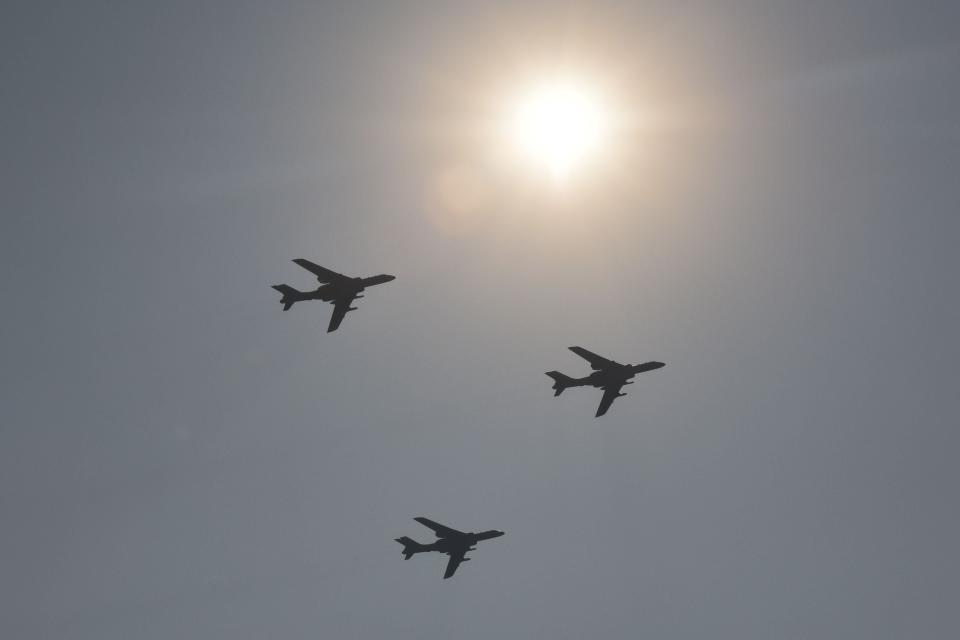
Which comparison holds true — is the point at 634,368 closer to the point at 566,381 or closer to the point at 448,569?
the point at 566,381

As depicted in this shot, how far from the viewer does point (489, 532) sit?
13888cm

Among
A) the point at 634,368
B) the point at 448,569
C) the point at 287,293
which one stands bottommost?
the point at 448,569

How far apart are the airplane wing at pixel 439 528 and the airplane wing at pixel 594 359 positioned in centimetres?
2770

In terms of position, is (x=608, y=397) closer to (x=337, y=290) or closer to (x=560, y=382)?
(x=560, y=382)

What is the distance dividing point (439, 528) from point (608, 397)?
89.2ft

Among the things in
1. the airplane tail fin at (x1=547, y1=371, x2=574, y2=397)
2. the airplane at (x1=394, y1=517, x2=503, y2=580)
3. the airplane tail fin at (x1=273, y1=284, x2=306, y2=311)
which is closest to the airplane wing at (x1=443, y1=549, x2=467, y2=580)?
→ the airplane at (x1=394, y1=517, x2=503, y2=580)

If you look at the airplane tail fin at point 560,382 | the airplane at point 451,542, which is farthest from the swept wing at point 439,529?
the airplane tail fin at point 560,382

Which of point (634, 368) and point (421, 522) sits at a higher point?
point (634, 368)

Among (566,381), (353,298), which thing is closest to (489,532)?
(566,381)

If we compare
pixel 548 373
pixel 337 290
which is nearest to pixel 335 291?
pixel 337 290

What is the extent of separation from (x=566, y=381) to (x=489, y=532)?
2172 centimetres

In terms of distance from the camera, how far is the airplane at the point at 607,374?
5249 inches

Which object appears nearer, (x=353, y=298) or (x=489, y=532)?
(x=353, y=298)

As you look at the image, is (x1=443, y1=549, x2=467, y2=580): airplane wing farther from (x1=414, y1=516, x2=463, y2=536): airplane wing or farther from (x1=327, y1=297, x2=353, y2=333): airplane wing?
(x1=327, y1=297, x2=353, y2=333): airplane wing
